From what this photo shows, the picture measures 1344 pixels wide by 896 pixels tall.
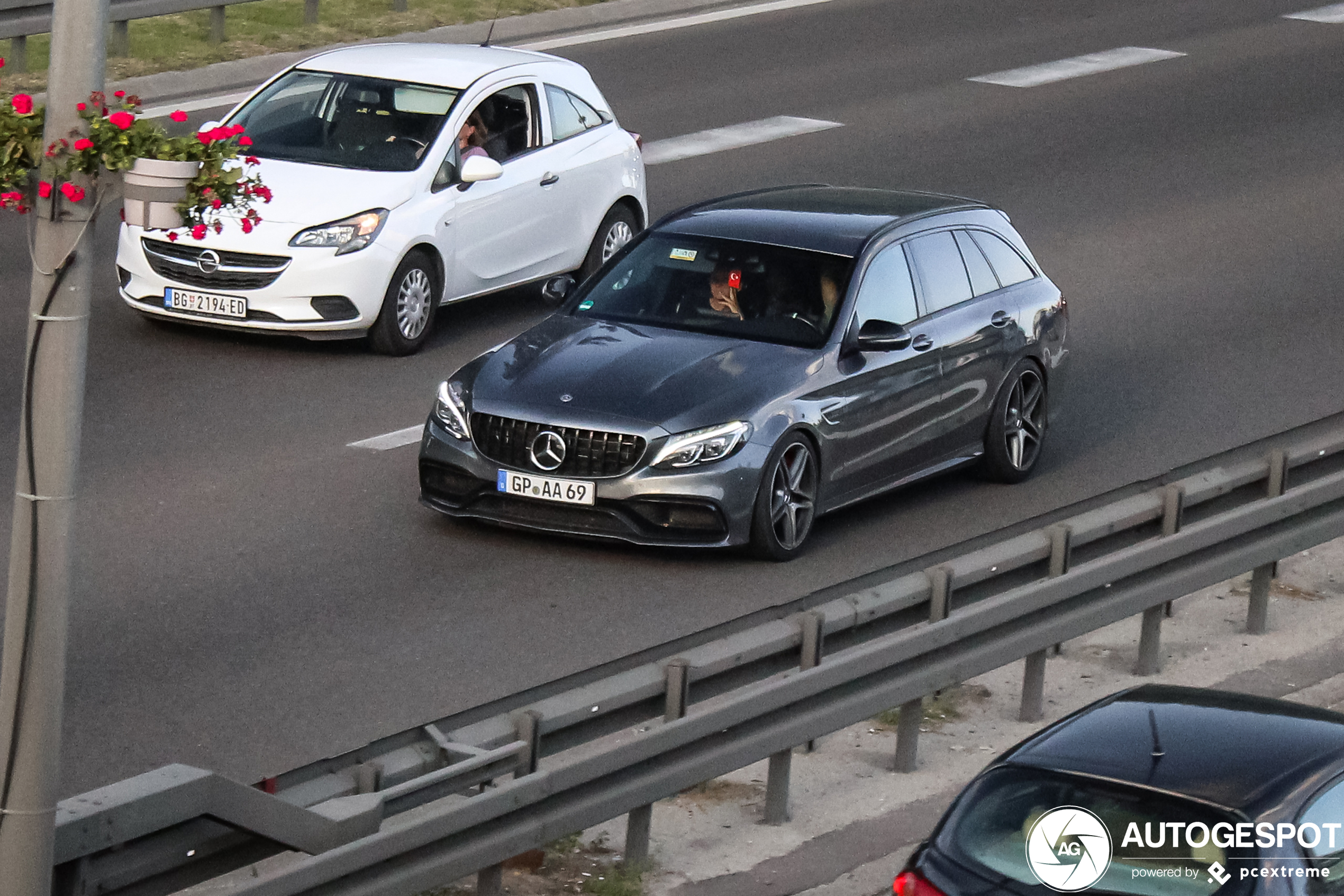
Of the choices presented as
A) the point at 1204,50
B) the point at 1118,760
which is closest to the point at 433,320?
the point at 1118,760

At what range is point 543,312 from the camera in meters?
16.5

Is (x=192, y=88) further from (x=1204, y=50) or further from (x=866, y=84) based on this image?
(x=1204, y=50)

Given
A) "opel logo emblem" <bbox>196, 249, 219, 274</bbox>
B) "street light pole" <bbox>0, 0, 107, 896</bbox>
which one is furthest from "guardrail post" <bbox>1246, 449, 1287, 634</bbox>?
"opel logo emblem" <bbox>196, 249, 219, 274</bbox>

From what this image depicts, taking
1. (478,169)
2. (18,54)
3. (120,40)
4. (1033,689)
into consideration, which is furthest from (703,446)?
(120,40)

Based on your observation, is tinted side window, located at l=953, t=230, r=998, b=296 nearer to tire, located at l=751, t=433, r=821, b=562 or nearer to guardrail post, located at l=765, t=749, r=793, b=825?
tire, located at l=751, t=433, r=821, b=562

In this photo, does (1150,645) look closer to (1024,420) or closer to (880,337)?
(880,337)

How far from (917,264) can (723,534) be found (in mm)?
2279

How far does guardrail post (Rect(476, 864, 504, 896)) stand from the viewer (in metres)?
7.66

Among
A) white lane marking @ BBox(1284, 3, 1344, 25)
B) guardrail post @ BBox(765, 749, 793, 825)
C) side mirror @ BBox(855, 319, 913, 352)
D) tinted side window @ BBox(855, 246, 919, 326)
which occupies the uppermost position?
white lane marking @ BBox(1284, 3, 1344, 25)

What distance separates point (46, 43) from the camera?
22.8 m

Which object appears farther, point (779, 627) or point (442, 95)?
point (442, 95)

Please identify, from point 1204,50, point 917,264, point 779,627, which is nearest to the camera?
point 779,627

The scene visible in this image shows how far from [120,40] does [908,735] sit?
49.3 ft

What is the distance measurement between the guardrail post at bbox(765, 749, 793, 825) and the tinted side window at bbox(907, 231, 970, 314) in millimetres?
4292
